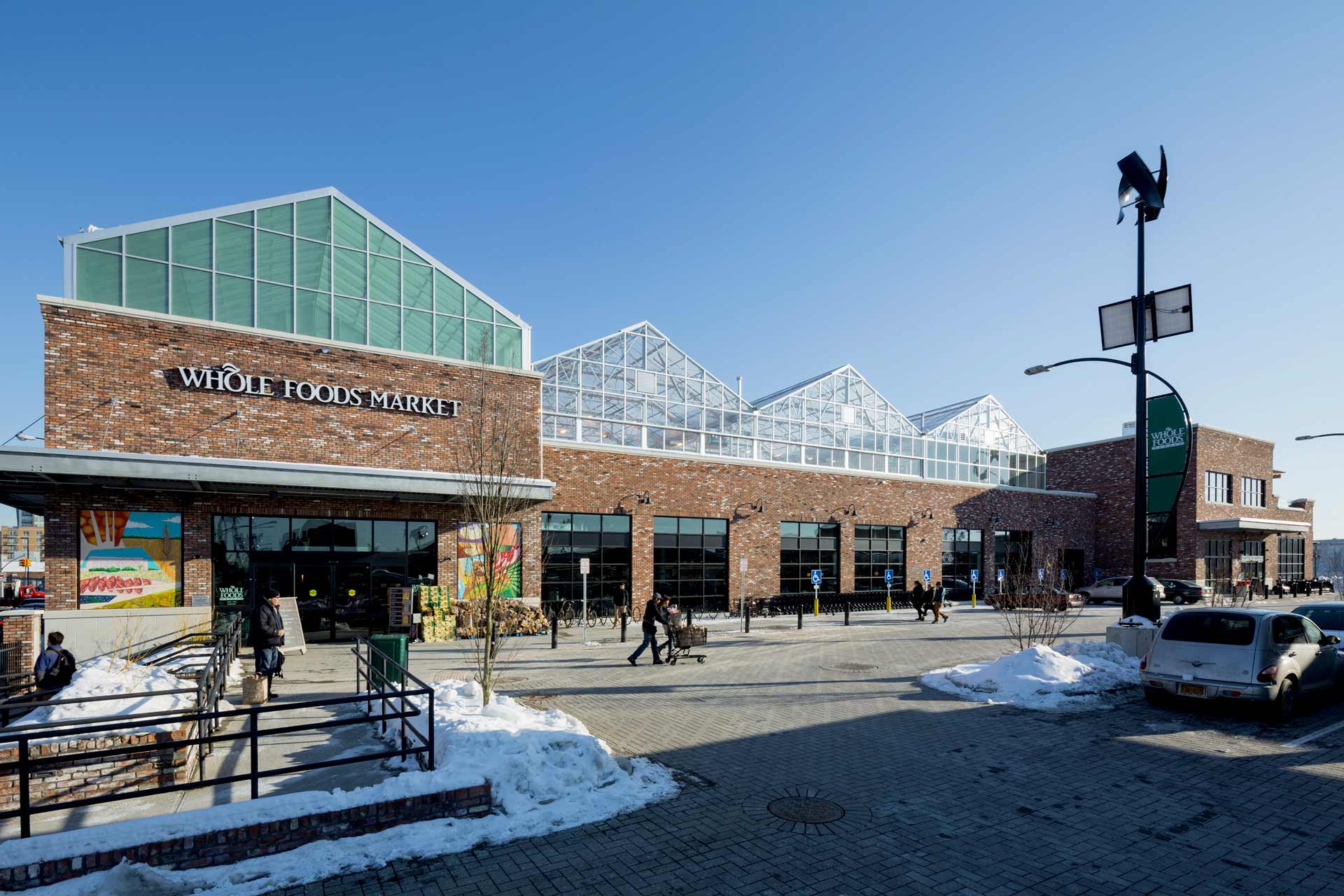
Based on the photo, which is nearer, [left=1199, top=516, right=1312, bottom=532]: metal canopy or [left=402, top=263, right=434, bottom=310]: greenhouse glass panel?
[left=402, top=263, right=434, bottom=310]: greenhouse glass panel

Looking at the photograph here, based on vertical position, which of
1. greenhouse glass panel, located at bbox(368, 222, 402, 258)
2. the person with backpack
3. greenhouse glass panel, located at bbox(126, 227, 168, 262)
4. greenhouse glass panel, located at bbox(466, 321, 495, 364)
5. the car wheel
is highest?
greenhouse glass panel, located at bbox(368, 222, 402, 258)

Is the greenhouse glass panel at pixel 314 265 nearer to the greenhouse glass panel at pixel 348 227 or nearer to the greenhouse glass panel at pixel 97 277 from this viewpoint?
the greenhouse glass panel at pixel 348 227

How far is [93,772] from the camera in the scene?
23.3ft

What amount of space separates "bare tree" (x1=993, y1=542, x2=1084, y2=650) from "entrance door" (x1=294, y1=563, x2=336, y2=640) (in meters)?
16.7

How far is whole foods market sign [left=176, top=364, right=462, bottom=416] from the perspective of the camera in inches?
665

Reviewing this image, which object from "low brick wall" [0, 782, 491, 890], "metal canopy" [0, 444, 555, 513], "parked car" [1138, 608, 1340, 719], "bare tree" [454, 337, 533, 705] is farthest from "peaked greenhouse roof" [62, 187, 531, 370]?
"parked car" [1138, 608, 1340, 719]

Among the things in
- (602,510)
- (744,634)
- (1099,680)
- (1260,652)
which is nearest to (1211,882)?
(1260,652)

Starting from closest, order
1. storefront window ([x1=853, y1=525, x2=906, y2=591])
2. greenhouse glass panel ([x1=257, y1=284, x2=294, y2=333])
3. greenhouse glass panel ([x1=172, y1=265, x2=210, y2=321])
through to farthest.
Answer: greenhouse glass panel ([x1=172, y1=265, x2=210, y2=321]) < greenhouse glass panel ([x1=257, y1=284, x2=294, y2=333]) < storefront window ([x1=853, y1=525, x2=906, y2=591])

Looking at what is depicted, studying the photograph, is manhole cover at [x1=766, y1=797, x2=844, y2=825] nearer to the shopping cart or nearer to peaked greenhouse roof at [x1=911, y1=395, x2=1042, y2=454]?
the shopping cart

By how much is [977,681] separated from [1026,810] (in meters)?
6.34

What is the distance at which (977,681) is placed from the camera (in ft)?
42.0

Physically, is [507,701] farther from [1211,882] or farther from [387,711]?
[1211,882]

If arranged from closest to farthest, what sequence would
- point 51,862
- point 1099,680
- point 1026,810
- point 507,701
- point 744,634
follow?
point 51,862 < point 1026,810 < point 507,701 < point 1099,680 < point 744,634

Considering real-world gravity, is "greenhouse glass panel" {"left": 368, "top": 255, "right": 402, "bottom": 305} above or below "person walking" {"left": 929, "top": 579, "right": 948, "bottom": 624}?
above
